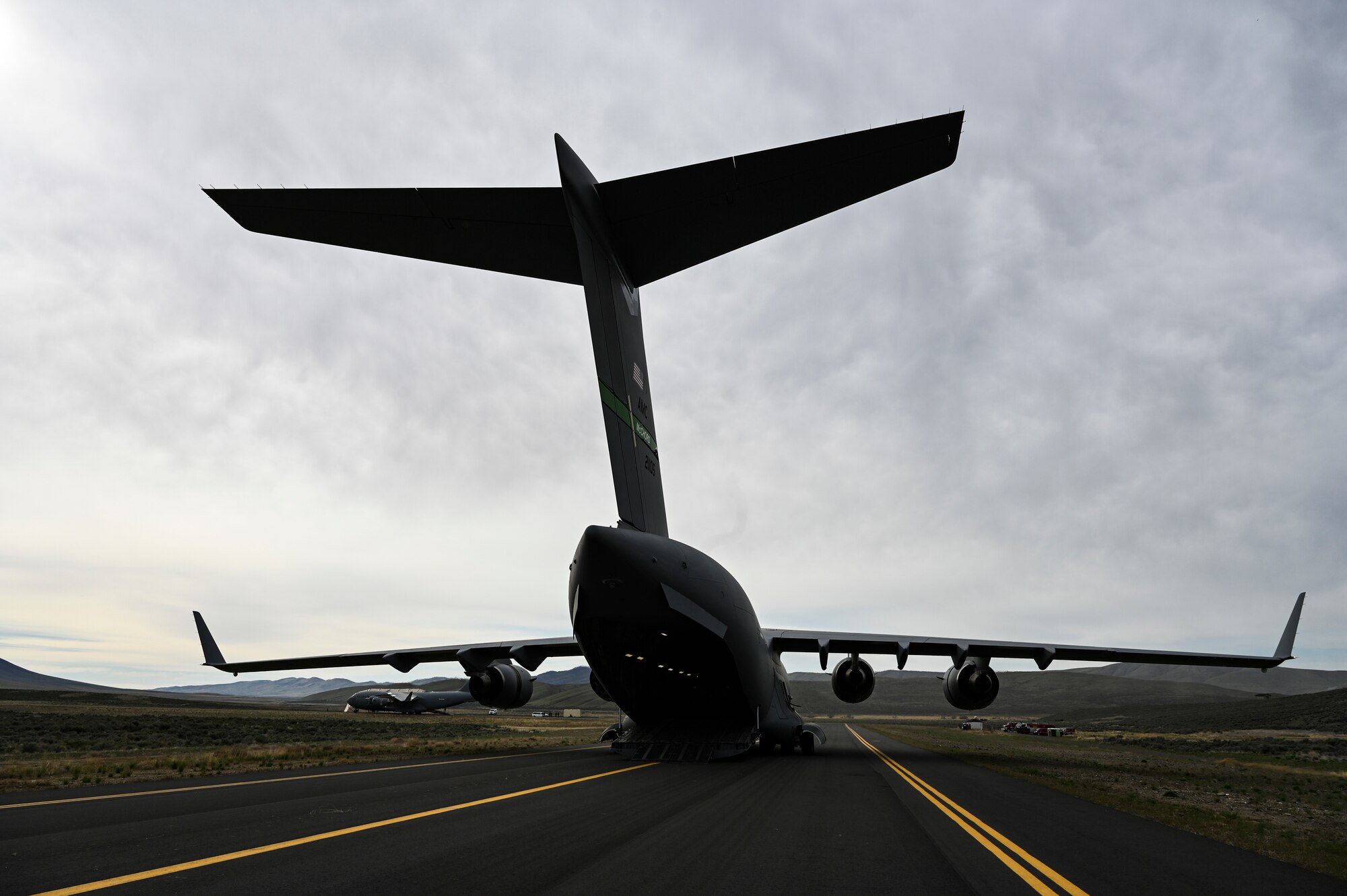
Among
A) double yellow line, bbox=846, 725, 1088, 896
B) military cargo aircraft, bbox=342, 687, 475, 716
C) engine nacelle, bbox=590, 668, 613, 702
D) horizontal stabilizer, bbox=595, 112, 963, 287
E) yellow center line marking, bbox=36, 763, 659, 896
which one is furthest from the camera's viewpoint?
military cargo aircraft, bbox=342, 687, 475, 716

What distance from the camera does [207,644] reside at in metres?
25.5

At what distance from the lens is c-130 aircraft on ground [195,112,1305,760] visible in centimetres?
889

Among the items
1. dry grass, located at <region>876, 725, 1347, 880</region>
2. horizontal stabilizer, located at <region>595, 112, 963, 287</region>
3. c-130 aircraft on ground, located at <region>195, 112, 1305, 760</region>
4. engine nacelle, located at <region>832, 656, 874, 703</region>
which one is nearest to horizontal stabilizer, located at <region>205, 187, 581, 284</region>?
c-130 aircraft on ground, located at <region>195, 112, 1305, 760</region>

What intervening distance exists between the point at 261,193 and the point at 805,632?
1696cm

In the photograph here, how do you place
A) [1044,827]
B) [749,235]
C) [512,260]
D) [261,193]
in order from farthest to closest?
[512,260]
[749,235]
[261,193]
[1044,827]

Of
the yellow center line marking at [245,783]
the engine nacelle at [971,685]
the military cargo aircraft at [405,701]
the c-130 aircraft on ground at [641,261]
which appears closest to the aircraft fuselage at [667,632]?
the c-130 aircraft on ground at [641,261]

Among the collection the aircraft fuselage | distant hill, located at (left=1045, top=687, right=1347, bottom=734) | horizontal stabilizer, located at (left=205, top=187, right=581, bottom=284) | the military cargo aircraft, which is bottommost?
distant hill, located at (left=1045, top=687, right=1347, bottom=734)

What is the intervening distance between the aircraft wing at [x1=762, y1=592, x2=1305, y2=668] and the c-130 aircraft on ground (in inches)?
64.7

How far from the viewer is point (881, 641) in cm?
1991

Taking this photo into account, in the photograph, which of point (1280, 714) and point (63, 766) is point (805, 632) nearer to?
point (63, 766)

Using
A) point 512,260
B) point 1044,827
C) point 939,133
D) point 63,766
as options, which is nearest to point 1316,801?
point 1044,827

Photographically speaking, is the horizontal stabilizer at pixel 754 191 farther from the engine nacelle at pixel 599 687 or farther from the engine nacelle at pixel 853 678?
the engine nacelle at pixel 853 678

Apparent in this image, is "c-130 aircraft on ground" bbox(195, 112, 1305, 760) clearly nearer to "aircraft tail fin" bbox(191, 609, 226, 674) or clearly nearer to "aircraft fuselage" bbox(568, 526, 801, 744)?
"aircraft fuselage" bbox(568, 526, 801, 744)

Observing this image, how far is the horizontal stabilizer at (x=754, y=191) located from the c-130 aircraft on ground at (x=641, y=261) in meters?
0.02
